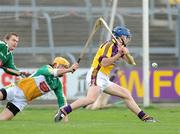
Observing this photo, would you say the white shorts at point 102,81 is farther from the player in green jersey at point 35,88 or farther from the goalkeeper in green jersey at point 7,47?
the goalkeeper in green jersey at point 7,47

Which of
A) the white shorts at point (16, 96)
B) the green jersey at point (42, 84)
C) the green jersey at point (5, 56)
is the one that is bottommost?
the white shorts at point (16, 96)

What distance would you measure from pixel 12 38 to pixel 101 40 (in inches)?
429

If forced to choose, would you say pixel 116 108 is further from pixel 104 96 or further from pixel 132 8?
pixel 132 8

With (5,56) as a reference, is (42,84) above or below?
below

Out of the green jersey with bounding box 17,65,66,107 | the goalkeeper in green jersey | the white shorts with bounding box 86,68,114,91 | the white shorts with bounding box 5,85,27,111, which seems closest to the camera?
the white shorts with bounding box 86,68,114,91

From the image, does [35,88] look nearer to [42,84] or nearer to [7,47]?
[42,84]

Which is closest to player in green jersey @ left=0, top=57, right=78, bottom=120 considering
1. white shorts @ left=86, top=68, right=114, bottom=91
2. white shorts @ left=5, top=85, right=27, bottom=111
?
white shorts @ left=5, top=85, right=27, bottom=111

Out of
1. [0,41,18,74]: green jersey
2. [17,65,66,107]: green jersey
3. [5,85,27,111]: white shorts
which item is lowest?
[5,85,27,111]: white shorts

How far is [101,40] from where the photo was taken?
26438mm

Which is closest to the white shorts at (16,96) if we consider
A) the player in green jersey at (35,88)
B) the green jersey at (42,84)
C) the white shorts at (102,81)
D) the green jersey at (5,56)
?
the player in green jersey at (35,88)

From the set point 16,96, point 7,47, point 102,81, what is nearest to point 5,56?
point 7,47

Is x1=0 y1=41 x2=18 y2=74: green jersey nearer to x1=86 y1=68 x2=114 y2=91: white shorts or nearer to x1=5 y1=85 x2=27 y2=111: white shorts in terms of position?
x1=5 y1=85 x2=27 y2=111: white shorts

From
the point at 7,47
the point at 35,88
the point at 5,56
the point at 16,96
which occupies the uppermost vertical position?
the point at 7,47

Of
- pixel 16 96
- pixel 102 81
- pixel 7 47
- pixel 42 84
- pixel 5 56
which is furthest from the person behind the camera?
pixel 5 56
